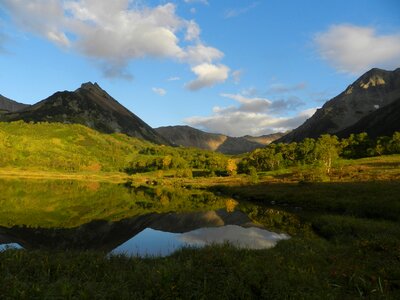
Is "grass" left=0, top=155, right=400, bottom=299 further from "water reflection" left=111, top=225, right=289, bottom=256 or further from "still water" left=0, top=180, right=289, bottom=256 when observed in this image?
"water reflection" left=111, top=225, right=289, bottom=256

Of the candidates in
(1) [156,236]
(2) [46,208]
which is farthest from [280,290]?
(2) [46,208]

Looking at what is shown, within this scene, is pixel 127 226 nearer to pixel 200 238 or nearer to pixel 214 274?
pixel 200 238

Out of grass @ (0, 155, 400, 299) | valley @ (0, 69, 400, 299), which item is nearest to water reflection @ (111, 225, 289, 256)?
valley @ (0, 69, 400, 299)

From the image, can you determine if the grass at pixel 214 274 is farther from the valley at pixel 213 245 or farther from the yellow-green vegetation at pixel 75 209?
Answer: the yellow-green vegetation at pixel 75 209

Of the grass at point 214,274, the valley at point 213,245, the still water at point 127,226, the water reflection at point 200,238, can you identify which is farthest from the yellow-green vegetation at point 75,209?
the grass at point 214,274

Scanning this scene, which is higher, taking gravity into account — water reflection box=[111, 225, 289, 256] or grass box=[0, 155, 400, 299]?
grass box=[0, 155, 400, 299]

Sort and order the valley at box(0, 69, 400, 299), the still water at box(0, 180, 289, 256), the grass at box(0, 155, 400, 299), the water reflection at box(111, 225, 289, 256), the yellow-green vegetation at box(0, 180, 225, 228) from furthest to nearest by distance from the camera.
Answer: the yellow-green vegetation at box(0, 180, 225, 228) < the still water at box(0, 180, 289, 256) < the water reflection at box(111, 225, 289, 256) < the valley at box(0, 69, 400, 299) < the grass at box(0, 155, 400, 299)

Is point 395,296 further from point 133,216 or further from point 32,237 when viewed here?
point 133,216

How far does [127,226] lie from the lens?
60.2 m

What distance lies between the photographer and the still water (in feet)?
143

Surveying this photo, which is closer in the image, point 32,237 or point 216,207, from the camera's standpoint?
point 32,237

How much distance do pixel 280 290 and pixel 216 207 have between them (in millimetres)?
67804

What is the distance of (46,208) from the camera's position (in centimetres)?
7850

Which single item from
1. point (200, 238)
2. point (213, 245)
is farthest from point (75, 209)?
point (213, 245)
